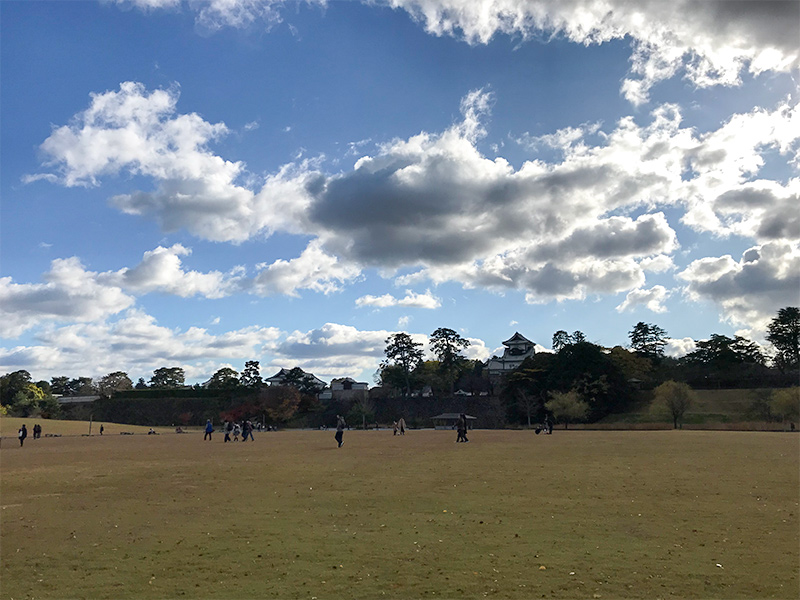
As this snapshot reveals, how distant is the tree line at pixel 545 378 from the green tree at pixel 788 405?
21.3ft

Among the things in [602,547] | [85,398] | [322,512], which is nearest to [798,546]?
[602,547]

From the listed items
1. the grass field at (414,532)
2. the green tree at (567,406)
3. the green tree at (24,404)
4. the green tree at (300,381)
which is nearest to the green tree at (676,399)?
the green tree at (567,406)

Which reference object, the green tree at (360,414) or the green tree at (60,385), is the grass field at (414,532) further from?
the green tree at (60,385)

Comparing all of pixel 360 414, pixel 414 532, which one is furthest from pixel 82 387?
pixel 414 532

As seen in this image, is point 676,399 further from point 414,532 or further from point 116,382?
point 116,382

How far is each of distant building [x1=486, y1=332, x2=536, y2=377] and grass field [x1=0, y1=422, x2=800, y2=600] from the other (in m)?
102

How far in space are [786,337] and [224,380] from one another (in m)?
94.8

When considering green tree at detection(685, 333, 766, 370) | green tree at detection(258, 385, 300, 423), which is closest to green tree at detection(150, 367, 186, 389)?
green tree at detection(258, 385, 300, 423)

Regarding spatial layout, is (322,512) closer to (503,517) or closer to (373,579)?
(503,517)

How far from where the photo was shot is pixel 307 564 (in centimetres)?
962

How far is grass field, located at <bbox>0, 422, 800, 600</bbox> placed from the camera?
338 inches

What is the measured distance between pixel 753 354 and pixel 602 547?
98.2 metres

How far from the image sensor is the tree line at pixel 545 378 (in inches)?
3031

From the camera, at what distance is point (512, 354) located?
409 ft
